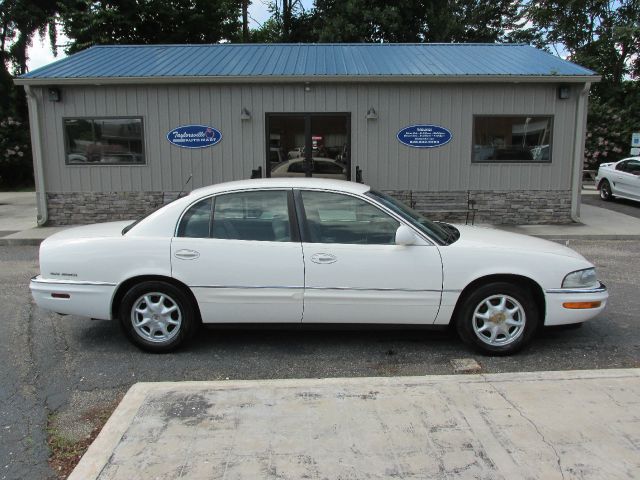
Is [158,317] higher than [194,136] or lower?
lower

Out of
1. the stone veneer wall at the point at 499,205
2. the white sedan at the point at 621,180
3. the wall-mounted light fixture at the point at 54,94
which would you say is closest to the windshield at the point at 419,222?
the stone veneer wall at the point at 499,205

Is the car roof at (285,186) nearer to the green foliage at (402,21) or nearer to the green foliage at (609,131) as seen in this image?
the green foliage at (402,21)

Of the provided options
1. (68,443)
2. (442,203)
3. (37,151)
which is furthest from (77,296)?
(442,203)

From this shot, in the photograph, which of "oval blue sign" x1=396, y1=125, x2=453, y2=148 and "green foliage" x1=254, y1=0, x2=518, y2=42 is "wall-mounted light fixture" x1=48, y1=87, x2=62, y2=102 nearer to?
"oval blue sign" x1=396, y1=125, x2=453, y2=148

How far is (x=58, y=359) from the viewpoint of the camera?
4527 millimetres

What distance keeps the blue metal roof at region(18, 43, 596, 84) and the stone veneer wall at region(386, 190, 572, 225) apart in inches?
97.3

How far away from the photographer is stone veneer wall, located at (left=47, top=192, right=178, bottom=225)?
11.7m

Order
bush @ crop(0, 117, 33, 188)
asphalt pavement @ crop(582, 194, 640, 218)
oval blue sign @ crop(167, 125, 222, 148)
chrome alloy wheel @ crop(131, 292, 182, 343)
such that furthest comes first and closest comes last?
bush @ crop(0, 117, 33, 188), asphalt pavement @ crop(582, 194, 640, 218), oval blue sign @ crop(167, 125, 222, 148), chrome alloy wheel @ crop(131, 292, 182, 343)

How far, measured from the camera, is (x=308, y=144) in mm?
11594

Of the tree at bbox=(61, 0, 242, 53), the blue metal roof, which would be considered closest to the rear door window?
the blue metal roof

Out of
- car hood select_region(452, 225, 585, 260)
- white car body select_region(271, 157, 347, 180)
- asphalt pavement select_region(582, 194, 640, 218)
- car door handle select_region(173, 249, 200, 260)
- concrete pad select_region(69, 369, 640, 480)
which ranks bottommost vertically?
concrete pad select_region(69, 369, 640, 480)

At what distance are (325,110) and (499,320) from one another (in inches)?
314

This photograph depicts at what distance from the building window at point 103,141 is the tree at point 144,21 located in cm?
1274

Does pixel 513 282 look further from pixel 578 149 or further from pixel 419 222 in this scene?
pixel 578 149
